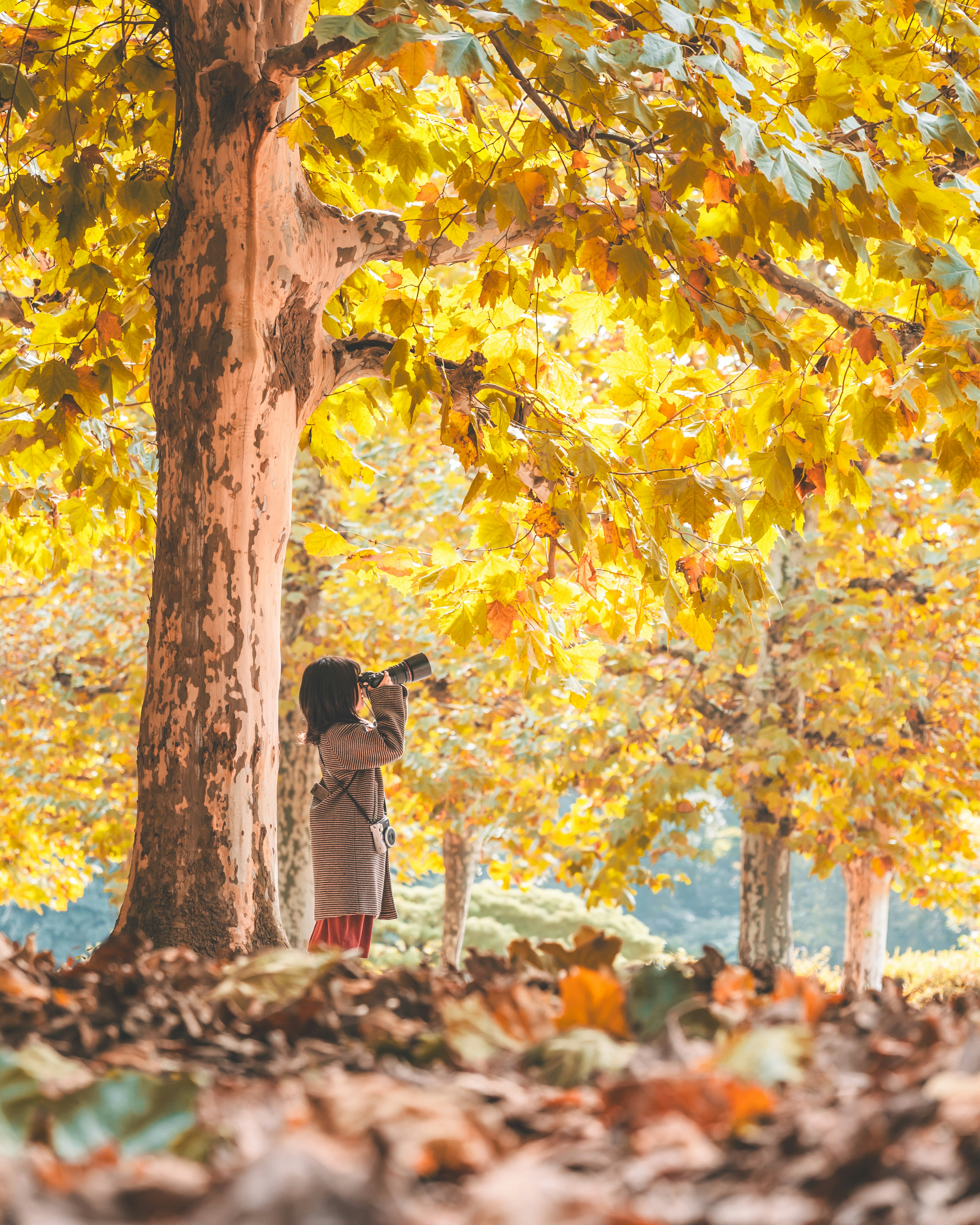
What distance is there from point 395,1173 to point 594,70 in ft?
8.14

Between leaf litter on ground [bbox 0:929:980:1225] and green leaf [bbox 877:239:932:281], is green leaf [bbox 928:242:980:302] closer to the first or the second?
green leaf [bbox 877:239:932:281]

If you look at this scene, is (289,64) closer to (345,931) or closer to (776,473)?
(776,473)

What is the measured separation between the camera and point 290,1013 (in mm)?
1430

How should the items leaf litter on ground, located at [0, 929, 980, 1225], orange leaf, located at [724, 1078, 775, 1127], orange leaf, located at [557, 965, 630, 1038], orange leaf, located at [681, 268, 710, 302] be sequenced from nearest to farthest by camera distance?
leaf litter on ground, located at [0, 929, 980, 1225], orange leaf, located at [724, 1078, 775, 1127], orange leaf, located at [557, 965, 630, 1038], orange leaf, located at [681, 268, 710, 302]

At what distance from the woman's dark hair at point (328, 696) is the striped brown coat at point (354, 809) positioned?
53 mm

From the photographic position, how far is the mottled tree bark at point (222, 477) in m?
2.91

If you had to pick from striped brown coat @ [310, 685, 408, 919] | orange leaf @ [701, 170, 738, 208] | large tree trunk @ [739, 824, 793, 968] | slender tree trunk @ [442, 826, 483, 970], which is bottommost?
slender tree trunk @ [442, 826, 483, 970]

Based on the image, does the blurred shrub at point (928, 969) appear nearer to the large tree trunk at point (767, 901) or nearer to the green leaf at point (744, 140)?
the large tree trunk at point (767, 901)

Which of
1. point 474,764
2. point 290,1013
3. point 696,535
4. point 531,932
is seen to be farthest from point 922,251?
point 531,932

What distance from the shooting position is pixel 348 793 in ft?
15.3

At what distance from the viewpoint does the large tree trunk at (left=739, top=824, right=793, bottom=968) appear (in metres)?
8.84

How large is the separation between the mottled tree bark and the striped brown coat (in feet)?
4.54

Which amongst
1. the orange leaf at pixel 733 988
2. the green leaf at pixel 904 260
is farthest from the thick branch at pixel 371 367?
the orange leaf at pixel 733 988

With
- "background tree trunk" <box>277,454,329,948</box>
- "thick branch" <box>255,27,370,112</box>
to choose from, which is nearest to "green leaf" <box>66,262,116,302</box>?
"thick branch" <box>255,27,370,112</box>
